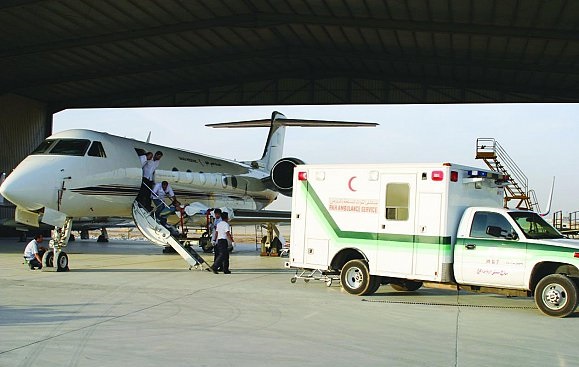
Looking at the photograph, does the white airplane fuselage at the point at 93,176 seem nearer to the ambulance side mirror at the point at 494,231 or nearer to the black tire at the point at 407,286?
the black tire at the point at 407,286

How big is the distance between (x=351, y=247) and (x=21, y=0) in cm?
1303

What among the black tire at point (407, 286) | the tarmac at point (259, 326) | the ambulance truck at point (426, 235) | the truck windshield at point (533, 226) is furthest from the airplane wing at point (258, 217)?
the truck windshield at point (533, 226)

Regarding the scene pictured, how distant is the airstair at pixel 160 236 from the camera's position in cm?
1521

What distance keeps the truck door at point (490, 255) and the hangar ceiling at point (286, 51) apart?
9904mm

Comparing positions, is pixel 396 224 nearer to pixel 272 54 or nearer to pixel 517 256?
pixel 517 256

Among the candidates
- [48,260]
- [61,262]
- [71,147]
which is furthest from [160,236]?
[71,147]

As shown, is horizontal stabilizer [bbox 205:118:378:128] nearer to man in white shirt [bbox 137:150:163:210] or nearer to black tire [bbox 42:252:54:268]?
man in white shirt [bbox 137:150:163:210]

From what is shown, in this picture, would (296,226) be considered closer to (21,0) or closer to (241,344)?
(241,344)

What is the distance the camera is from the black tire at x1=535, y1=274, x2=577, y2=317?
941 cm

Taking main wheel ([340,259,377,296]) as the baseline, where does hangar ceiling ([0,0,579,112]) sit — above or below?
above

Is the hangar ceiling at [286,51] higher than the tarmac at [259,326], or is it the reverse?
the hangar ceiling at [286,51]

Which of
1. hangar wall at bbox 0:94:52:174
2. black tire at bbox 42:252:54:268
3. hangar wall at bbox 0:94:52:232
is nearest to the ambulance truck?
black tire at bbox 42:252:54:268

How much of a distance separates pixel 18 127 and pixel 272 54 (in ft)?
47.0

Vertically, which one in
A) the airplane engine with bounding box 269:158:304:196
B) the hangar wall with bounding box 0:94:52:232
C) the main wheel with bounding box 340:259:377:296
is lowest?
the main wheel with bounding box 340:259:377:296
